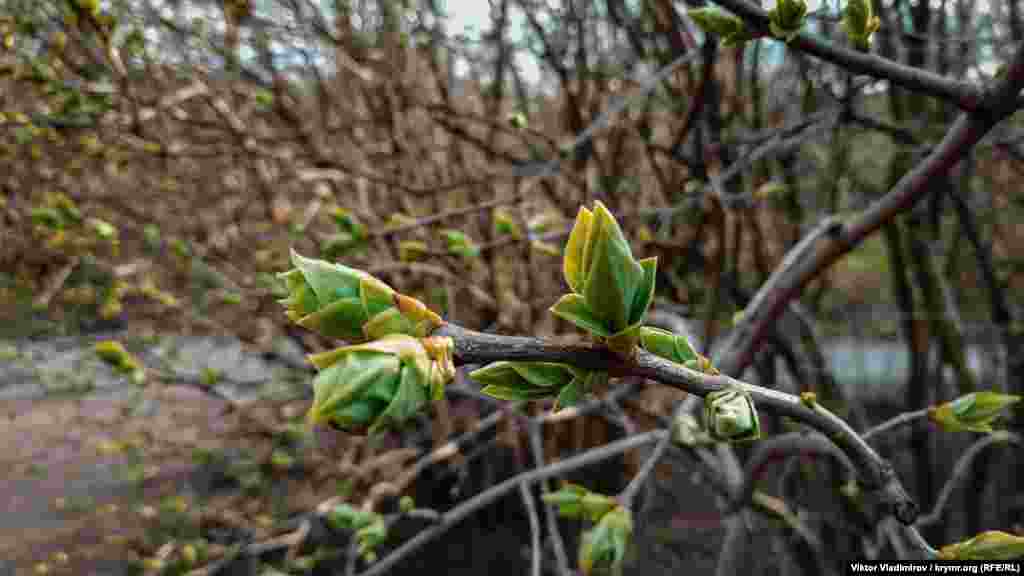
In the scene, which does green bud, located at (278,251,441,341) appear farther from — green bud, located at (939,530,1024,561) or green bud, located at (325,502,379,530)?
green bud, located at (325,502,379,530)

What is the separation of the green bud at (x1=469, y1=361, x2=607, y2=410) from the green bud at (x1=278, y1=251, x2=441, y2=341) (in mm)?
74

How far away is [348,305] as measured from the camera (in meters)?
0.44

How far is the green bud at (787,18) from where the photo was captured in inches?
26.6

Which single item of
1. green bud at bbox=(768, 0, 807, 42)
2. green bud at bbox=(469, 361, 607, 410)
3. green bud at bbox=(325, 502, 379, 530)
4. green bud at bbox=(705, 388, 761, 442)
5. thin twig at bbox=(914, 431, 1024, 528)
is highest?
green bud at bbox=(768, 0, 807, 42)

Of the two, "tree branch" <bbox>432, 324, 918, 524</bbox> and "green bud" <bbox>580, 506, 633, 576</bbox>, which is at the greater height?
"tree branch" <bbox>432, 324, 918, 524</bbox>

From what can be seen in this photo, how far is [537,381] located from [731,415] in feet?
0.47

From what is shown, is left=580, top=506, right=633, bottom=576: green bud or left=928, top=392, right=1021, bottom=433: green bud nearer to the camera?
left=928, top=392, right=1021, bottom=433: green bud

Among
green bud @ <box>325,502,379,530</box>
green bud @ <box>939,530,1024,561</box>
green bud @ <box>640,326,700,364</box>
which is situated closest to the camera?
green bud @ <box>640,326,700,364</box>

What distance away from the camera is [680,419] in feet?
3.83

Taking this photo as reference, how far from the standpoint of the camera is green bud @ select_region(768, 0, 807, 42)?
26.6 inches

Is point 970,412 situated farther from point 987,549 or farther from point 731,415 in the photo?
point 731,415

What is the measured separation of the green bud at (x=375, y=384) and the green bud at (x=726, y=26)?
1.96 feet

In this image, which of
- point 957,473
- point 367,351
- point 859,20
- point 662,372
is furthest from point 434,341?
point 957,473

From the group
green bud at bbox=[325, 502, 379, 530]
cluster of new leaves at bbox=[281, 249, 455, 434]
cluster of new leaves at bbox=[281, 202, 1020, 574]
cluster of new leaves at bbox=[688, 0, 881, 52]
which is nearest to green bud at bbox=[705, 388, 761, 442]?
cluster of new leaves at bbox=[281, 202, 1020, 574]
